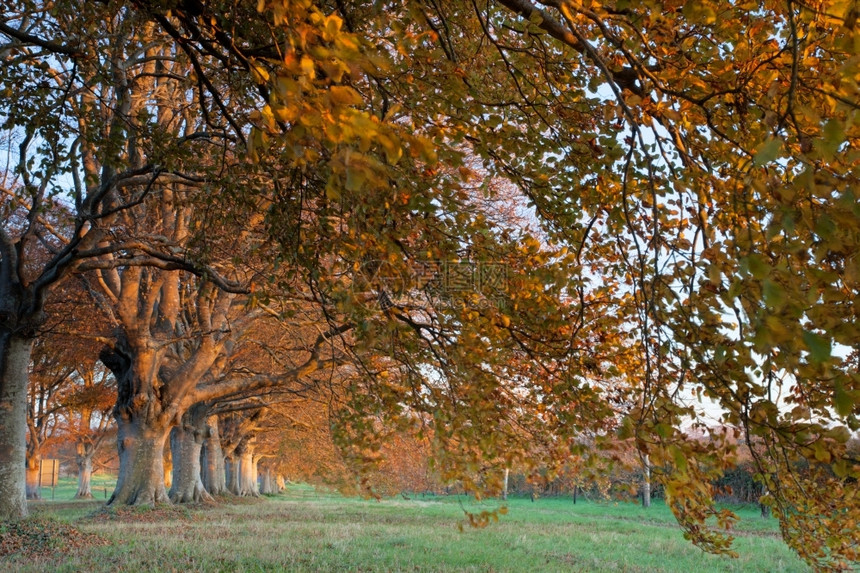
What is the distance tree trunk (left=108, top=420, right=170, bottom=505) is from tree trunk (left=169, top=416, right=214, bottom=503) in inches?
148

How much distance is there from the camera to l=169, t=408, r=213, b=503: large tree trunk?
18.4 m

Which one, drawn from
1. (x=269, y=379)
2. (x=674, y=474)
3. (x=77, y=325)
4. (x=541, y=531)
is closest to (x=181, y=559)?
(x=269, y=379)

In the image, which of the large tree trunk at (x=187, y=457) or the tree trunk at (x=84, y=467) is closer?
the large tree trunk at (x=187, y=457)

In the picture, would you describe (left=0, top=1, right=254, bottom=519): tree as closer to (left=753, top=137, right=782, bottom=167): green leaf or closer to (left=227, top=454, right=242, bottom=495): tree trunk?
(left=753, top=137, right=782, bottom=167): green leaf

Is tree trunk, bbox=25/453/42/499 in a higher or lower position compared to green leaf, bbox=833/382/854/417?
lower

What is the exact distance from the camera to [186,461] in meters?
18.8

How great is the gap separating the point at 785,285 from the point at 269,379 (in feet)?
39.9

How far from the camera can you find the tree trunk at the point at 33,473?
86.3 feet

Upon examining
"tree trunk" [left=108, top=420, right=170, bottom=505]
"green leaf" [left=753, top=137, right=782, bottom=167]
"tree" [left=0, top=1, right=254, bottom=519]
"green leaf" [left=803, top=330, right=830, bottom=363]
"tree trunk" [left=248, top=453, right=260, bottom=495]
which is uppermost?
"tree" [left=0, top=1, right=254, bottom=519]

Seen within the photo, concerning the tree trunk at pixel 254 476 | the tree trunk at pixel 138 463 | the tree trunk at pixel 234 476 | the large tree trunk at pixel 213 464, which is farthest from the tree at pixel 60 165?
the tree trunk at pixel 254 476

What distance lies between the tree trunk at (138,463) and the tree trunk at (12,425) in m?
5.01

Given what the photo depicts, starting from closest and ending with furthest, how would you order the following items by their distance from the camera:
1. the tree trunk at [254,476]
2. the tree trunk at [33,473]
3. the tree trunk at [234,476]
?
the tree trunk at [33,473], the tree trunk at [234,476], the tree trunk at [254,476]

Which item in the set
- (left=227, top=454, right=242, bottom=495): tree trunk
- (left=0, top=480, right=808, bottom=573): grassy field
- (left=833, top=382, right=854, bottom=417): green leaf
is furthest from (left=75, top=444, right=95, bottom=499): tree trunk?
(left=833, top=382, right=854, bottom=417): green leaf

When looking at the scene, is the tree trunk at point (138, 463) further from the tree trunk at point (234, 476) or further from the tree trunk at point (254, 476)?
the tree trunk at point (254, 476)
